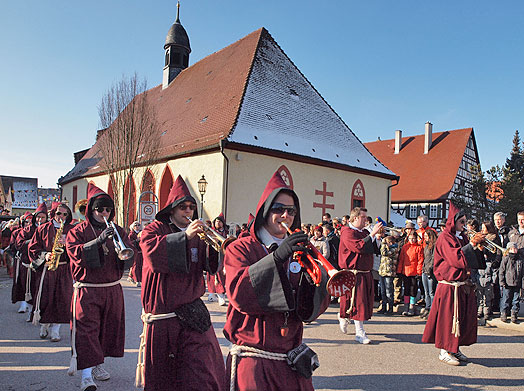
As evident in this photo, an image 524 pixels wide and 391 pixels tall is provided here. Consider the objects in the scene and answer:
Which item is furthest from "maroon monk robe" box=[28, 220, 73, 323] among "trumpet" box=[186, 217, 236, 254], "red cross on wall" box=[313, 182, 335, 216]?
"red cross on wall" box=[313, 182, 335, 216]

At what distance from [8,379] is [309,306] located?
4.53 m

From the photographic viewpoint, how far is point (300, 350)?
2744 mm

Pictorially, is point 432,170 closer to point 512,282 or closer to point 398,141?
point 398,141

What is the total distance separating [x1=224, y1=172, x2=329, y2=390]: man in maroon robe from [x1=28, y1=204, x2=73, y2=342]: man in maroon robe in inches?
195

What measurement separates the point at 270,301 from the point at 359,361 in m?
4.23

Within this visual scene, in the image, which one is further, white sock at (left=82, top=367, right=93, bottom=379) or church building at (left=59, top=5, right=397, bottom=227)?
church building at (left=59, top=5, right=397, bottom=227)

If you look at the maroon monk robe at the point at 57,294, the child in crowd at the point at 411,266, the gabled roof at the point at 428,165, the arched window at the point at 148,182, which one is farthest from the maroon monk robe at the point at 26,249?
the gabled roof at the point at 428,165

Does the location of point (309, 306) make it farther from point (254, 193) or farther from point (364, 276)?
point (254, 193)

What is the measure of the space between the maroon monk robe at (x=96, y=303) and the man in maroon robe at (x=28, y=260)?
14.5ft

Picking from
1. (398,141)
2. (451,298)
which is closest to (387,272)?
(451,298)

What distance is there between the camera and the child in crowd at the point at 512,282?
884 centimetres

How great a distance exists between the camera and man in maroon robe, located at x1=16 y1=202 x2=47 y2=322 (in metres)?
8.80

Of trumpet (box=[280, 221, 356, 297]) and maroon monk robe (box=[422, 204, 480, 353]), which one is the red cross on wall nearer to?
maroon monk robe (box=[422, 204, 480, 353])

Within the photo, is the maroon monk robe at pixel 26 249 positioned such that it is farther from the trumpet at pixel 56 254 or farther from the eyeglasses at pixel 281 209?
the eyeglasses at pixel 281 209
